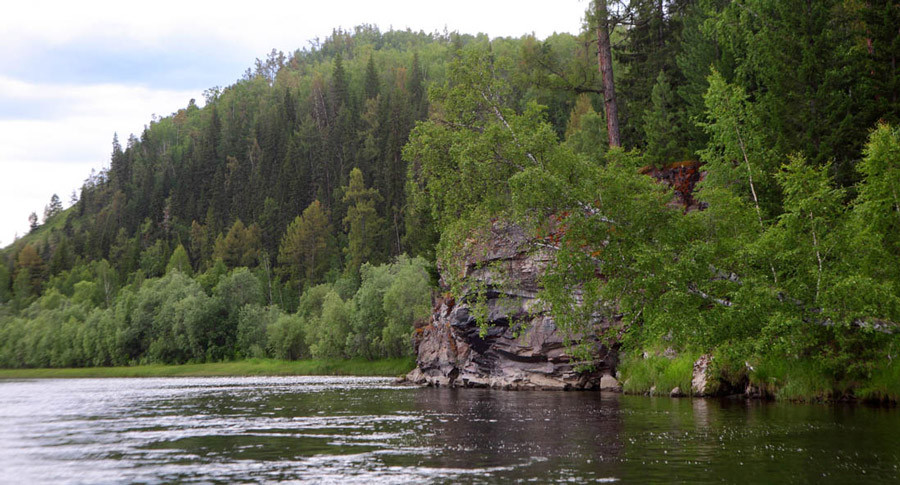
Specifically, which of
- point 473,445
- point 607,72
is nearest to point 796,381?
point 473,445

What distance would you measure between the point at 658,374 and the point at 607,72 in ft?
61.3

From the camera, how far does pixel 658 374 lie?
44125 millimetres

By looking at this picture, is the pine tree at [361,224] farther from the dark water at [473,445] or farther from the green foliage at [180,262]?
the dark water at [473,445]

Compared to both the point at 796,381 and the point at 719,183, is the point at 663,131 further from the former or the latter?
the point at 796,381

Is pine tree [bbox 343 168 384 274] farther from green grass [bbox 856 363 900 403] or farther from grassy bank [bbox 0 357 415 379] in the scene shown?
green grass [bbox 856 363 900 403]

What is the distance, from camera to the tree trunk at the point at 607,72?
4328cm

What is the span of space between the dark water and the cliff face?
1515cm

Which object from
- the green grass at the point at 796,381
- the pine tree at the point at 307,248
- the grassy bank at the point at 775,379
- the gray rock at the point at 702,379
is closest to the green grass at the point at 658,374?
the grassy bank at the point at 775,379

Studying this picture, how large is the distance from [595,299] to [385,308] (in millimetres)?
63637

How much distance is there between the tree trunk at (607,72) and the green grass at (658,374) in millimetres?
13520

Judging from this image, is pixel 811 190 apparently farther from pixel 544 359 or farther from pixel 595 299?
pixel 544 359

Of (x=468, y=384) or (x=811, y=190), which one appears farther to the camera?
(x=468, y=384)

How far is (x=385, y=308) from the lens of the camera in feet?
312

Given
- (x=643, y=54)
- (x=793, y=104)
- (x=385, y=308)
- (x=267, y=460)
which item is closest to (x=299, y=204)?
(x=385, y=308)
